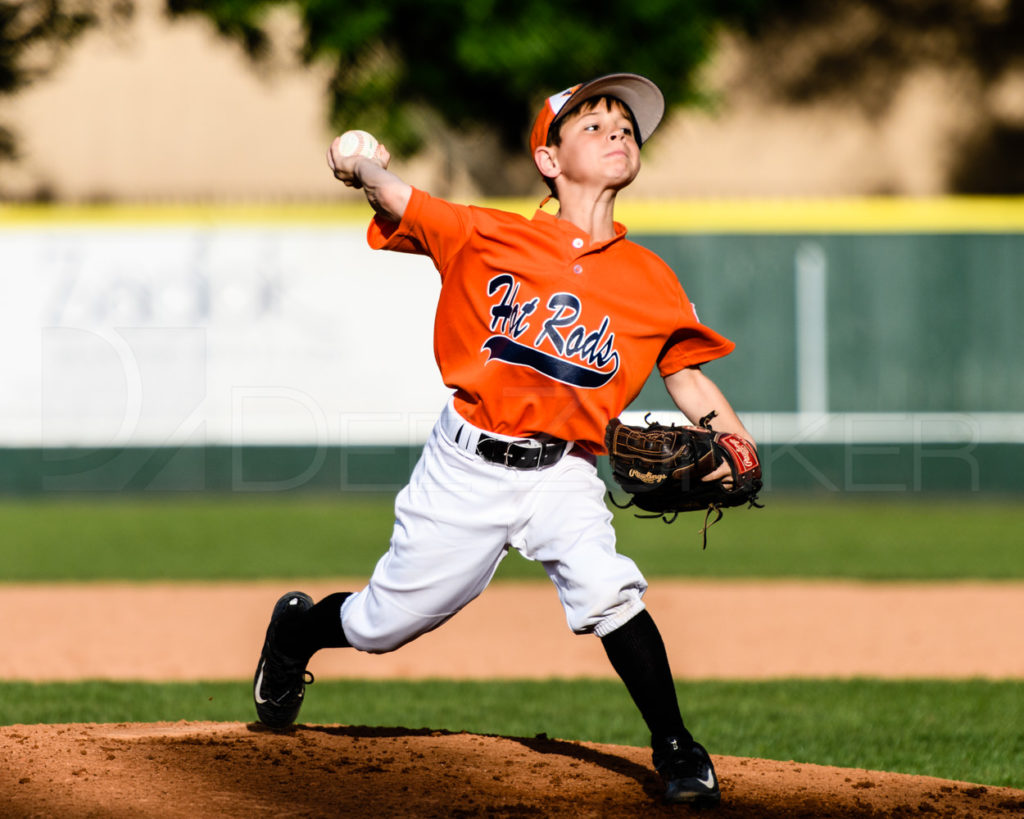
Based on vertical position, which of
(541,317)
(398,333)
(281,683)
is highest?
(398,333)

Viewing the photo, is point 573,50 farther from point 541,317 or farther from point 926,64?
point 541,317

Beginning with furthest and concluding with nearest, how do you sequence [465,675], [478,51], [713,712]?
[478,51], [465,675], [713,712]

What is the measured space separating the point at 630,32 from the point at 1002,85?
6.55m

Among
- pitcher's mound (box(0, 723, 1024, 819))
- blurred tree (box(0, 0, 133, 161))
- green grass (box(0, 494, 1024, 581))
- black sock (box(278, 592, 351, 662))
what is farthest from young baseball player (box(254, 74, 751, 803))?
blurred tree (box(0, 0, 133, 161))

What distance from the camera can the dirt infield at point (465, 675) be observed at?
3127mm

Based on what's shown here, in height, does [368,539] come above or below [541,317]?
below

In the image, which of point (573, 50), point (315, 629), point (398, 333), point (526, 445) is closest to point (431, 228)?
point (526, 445)

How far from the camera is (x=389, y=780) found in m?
3.29

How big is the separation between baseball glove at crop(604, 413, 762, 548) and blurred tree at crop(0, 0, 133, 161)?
47.8 feet

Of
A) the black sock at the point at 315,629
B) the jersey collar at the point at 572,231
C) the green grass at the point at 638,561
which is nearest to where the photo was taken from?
the jersey collar at the point at 572,231

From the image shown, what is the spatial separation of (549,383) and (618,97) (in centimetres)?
78

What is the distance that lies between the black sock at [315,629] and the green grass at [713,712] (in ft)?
3.20

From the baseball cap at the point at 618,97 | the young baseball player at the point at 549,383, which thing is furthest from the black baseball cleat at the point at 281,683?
the baseball cap at the point at 618,97

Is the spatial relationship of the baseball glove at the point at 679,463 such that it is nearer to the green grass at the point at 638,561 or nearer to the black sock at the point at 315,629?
the black sock at the point at 315,629
